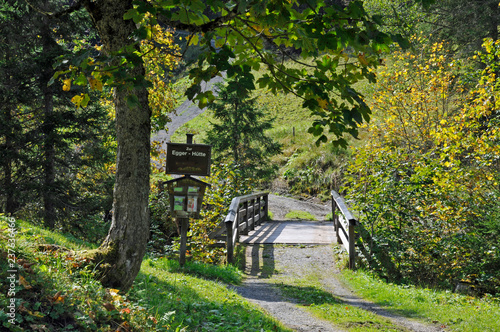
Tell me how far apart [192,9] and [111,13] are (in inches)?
65.0

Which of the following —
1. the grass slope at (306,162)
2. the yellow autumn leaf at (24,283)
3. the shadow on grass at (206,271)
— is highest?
the grass slope at (306,162)

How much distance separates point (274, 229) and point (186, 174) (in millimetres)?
6840

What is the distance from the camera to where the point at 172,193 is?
8617 millimetres

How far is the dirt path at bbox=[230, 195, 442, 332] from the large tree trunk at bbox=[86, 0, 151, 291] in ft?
8.05

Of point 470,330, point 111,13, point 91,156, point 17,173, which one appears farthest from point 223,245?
point 111,13

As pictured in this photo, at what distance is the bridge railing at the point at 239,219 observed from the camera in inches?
375

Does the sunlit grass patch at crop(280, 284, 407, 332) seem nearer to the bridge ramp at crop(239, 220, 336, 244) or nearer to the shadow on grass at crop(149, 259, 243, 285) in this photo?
the shadow on grass at crop(149, 259, 243, 285)

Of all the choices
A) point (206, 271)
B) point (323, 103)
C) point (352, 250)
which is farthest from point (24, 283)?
point (352, 250)

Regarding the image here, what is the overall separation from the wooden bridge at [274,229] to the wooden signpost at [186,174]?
110cm

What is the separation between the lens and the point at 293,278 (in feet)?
29.0

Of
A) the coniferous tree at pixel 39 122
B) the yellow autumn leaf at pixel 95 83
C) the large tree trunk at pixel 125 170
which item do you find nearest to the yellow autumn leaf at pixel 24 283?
the large tree trunk at pixel 125 170

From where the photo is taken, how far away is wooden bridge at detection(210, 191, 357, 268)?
31.3 feet

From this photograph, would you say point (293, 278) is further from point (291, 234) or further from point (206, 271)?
point (291, 234)

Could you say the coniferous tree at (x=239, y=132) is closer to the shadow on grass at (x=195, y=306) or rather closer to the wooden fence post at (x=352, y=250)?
the wooden fence post at (x=352, y=250)
